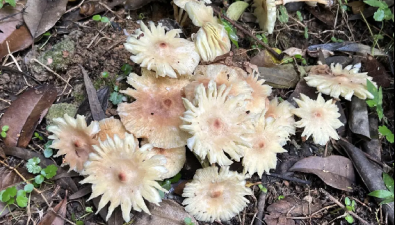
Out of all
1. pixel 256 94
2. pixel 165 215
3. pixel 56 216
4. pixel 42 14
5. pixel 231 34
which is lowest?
pixel 165 215

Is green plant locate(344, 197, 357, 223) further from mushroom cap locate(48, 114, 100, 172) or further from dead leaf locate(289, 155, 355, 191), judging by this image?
mushroom cap locate(48, 114, 100, 172)

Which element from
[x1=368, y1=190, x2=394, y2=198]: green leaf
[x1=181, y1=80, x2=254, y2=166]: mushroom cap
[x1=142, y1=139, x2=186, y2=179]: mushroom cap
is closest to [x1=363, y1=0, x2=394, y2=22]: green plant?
[x1=368, y1=190, x2=394, y2=198]: green leaf

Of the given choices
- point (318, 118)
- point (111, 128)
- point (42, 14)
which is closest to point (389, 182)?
point (318, 118)

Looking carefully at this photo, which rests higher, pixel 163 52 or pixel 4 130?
pixel 163 52

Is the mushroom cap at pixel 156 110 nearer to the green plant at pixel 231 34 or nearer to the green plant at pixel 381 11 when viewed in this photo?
the green plant at pixel 231 34

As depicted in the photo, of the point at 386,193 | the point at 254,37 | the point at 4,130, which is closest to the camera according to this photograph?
the point at 4,130

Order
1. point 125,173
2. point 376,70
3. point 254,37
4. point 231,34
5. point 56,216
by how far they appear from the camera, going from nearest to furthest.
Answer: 1. point 125,173
2. point 56,216
3. point 231,34
4. point 254,37
5. point 376,70

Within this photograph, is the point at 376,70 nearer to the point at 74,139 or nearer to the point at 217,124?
the point at 217,124
